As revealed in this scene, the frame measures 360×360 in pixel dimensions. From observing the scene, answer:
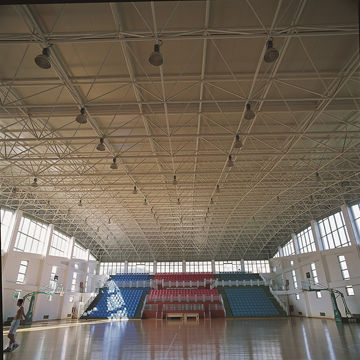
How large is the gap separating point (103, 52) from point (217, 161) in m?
13.6

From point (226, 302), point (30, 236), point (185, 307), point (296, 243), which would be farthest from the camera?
point (226, 302)

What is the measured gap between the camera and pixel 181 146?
73.7ft

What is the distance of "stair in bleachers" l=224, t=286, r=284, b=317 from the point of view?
39.5 metres

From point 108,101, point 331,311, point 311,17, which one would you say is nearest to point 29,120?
point 108,101

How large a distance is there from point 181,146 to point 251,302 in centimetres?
3135

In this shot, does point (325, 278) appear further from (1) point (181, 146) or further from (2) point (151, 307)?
(1) point (181, 146)

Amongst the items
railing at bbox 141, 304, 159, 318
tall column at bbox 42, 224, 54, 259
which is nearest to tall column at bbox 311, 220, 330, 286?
railing at bbox 141, 304, 159, 318

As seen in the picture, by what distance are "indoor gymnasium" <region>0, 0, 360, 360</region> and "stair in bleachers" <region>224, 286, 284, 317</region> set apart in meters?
0.38

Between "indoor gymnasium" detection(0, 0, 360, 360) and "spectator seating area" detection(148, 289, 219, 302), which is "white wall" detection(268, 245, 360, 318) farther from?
"spectator seating area" detection(148, 289, 219, 302)

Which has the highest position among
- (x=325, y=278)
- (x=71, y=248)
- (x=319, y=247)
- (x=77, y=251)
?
(x=77, y=251)

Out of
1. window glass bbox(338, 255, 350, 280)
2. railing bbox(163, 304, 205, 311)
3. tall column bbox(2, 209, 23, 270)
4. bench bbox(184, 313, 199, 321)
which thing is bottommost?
bench bbox(184, 313, 199, 321)

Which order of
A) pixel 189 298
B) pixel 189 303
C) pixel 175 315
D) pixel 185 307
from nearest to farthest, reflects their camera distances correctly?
pixel 175 315, pixel 185 307, pixel 189 303, pixel 189 298

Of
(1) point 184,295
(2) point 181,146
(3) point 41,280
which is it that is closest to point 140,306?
(1) point 184,295

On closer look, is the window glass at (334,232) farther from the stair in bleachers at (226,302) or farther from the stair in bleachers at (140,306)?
the stair in bleachers at (140,306)
